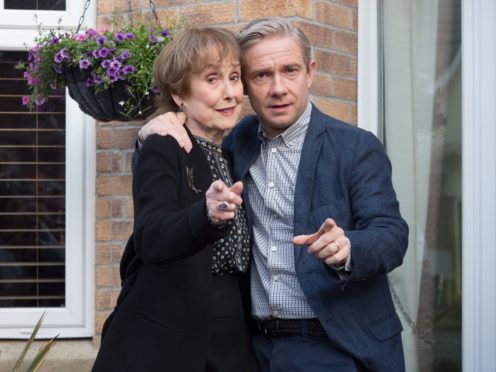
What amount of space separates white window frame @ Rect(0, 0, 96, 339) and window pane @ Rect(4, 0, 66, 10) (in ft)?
0.14

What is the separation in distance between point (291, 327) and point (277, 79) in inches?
28.1

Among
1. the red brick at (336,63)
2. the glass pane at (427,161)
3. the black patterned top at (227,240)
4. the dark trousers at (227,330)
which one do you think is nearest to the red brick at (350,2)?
the glass pane at (427,161)

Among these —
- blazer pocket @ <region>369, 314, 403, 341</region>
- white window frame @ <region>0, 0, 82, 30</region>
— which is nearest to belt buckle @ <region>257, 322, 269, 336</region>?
blazer pocket @ <region>369, 314, 403, 341</region>

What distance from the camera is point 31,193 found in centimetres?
383

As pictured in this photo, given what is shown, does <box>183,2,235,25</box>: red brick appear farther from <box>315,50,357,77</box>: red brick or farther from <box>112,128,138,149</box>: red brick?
<box>112,128,138,149</box>: red brick

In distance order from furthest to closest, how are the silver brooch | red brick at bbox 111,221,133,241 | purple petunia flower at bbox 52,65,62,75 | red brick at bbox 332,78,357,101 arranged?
red brick at bbox 111,221,133,241, red brick at bbox 332,78,357,101, purple petunia flower at bbox 52,65,62,75, the silver brooch

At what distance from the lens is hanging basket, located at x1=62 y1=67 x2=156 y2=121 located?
3111 millimetres

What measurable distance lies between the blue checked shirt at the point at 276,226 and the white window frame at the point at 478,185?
0.98m

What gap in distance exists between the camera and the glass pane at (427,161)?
11.2ft

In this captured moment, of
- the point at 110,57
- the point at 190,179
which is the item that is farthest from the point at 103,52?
the point at 190,179

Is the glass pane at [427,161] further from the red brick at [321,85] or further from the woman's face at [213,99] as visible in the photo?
the woman's face at [213,99]

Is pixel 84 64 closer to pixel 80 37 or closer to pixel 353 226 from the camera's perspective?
pixel 80 37

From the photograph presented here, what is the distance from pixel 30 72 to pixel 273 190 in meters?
1.24

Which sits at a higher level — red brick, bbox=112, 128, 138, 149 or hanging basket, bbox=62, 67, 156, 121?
hanging basket, bbox=62, 67, 156, 121
